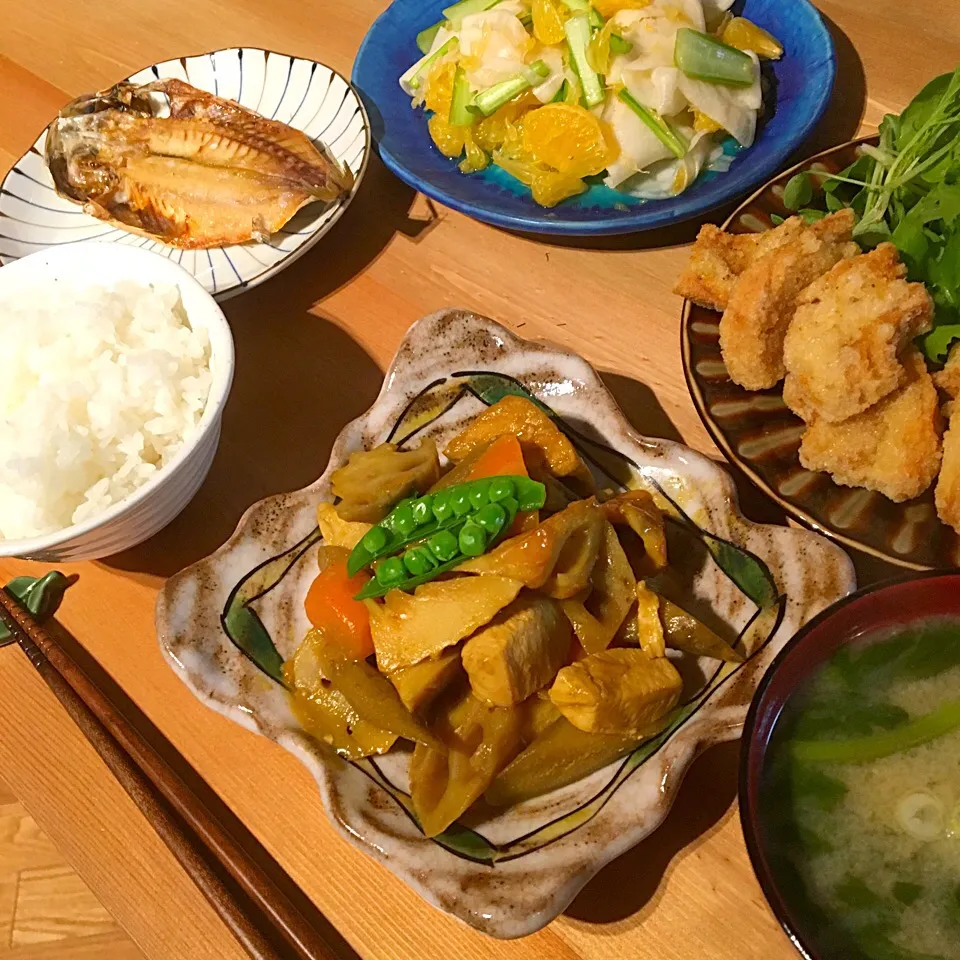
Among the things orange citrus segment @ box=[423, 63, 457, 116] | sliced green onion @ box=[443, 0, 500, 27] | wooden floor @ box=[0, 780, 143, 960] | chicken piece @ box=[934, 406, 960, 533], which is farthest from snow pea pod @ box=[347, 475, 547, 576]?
sliced green onion @ box=[443, 0, 500, 27]

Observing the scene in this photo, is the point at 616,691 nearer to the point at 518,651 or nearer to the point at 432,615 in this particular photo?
the point at 518,651

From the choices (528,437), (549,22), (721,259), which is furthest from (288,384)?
(549,22)

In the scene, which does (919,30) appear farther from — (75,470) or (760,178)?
(75,470)

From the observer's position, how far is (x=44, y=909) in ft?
4.68

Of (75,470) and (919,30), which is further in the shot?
(919,30)

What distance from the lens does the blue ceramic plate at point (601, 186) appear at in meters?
1.80

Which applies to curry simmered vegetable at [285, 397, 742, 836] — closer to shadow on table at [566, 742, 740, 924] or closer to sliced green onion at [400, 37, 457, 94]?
shadow on table at [566, 742, 740, 924]

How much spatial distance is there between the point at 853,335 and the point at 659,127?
2.60 ft

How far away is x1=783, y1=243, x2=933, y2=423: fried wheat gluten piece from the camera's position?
1.35 meters

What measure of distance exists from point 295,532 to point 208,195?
1115 mm

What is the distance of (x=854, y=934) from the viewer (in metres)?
0.93

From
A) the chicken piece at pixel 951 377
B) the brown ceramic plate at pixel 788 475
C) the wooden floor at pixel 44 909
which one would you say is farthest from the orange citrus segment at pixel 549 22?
the wooden floor at pixel 44 909

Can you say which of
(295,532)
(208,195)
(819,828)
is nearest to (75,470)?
(295,532)

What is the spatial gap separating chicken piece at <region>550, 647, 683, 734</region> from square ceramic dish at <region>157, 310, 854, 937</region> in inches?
2.2
